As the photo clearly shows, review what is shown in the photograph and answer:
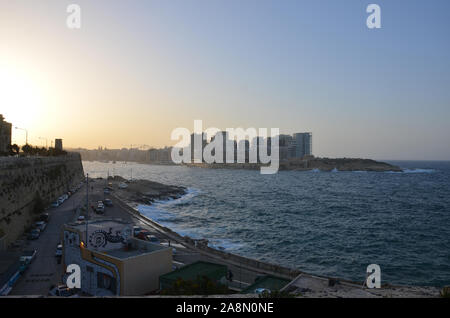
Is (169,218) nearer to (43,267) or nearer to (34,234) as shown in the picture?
(34,234)

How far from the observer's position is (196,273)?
39.7ft

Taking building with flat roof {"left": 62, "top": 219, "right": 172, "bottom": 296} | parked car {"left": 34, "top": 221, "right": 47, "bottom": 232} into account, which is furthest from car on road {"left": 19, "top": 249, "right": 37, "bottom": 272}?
parked car {"left": 34, "top": 221, "right": 47, "bottom": 232}

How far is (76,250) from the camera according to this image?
44.1 ft

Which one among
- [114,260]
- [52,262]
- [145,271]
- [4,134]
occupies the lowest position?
[52,262]

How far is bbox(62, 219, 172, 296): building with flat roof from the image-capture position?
37.0 feet

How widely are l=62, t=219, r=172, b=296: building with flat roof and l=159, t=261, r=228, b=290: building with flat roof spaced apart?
0.87 metres

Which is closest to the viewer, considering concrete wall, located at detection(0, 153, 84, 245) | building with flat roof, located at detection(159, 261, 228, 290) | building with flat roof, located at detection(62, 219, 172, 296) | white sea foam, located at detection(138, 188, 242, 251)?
building with flat roof, located at detection(159, 261, 228, 290)

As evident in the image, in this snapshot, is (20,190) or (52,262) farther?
(20,190)

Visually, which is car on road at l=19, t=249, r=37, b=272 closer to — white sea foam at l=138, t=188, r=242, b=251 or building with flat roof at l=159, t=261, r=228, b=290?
building with flat roof at l=159, t=261, r=228, b=290

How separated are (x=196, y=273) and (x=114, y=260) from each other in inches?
119

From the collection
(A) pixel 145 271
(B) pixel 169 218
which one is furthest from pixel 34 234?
(B) pixel 169 218
